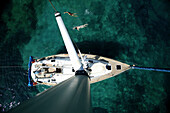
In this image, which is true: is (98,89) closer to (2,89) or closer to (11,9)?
(2,89)

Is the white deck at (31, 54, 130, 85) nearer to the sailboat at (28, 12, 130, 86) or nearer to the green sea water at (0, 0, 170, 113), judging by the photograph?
the sailboat at (28, 12, 130, 86)

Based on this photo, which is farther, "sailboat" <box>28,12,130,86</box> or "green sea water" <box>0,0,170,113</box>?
"green sea water" <box>0,0,170,113</box>

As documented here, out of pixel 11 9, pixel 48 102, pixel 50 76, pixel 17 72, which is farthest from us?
pixel 11 9

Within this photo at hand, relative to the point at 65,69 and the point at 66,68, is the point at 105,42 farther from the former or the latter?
the point at 65,69

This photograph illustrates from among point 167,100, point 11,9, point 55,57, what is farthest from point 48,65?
point 167,100

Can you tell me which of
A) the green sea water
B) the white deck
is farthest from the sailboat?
the green sea water

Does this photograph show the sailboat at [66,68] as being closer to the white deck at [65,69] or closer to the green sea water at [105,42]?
the white deck at [65,69]

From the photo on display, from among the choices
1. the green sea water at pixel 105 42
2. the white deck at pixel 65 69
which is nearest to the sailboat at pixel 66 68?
the white deck at pixel 65 69

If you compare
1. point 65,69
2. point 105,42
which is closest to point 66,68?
point 65,69
